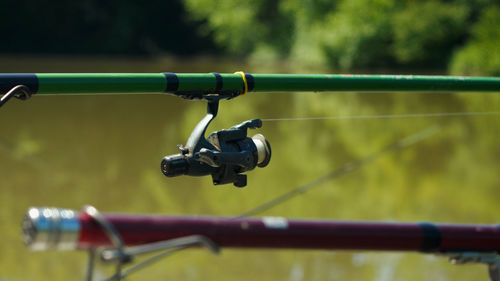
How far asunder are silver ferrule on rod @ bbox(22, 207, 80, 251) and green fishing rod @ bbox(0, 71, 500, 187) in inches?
28.7

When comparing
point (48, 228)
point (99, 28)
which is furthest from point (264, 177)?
point (99, 28)

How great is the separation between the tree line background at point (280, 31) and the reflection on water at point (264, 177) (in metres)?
7.47

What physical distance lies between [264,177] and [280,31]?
650 inches

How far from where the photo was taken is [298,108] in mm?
10867

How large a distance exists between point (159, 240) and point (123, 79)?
93cm

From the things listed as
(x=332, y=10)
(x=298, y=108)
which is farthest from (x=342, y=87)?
(x=332, y=10)

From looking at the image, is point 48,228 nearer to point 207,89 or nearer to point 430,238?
→ point 430,238

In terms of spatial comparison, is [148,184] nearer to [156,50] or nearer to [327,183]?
[327,183]

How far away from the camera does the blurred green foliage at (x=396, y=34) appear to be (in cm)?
1756

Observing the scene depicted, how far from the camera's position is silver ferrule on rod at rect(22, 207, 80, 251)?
0.90 meters

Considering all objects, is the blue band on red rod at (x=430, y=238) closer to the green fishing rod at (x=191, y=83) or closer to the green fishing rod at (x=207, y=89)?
the green fishing rod at (x=207, y=89)

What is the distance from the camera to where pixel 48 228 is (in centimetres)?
90

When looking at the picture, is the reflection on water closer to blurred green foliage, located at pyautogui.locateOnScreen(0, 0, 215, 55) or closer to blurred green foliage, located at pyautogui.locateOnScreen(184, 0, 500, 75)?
blurred green foliage, located at pyautogui.locateOnScreen(184, 0, 500, 75)

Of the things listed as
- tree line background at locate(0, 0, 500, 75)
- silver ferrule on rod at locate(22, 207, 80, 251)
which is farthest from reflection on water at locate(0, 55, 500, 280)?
tree line background at locate(0, 0, 500, 75)
